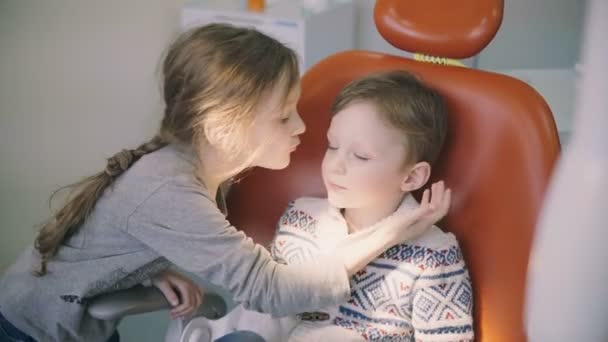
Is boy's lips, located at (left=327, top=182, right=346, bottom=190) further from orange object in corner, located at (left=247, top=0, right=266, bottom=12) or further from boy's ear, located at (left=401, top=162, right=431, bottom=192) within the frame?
orange object in corner, located at (left=247, top=0, right=266, bottom=12)

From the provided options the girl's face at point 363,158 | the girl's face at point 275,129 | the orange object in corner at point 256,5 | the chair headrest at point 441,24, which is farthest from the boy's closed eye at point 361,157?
the orange object in corner at point 256,5

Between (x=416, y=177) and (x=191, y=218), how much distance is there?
1.16 feet

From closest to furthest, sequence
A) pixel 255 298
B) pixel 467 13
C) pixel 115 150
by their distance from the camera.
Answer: pixel 255 298 → pixel 467 13 → pixel 115 150

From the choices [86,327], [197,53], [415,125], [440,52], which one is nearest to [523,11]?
[440,52]

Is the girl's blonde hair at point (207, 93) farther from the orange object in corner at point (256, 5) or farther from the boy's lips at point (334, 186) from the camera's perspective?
the orange object in corner at point (256, 5)

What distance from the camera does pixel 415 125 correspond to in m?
1.09

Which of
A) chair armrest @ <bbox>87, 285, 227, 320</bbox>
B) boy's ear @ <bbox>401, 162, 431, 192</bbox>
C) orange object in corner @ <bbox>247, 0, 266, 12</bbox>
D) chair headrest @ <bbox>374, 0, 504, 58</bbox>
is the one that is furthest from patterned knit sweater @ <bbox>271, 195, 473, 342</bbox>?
orange object in corner @ <bbox>247, 0, 266, 12</bbox>

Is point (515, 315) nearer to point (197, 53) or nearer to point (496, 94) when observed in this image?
point (496, 94)

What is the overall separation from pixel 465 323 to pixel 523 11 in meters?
1.49

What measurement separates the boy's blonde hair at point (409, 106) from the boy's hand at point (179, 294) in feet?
1.18

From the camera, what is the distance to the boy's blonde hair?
1087 millimetres

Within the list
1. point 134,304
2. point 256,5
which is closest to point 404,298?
point 134,304

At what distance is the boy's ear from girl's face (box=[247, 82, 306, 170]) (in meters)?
0.18

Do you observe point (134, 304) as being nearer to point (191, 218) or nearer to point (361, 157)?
point (191, 218)
